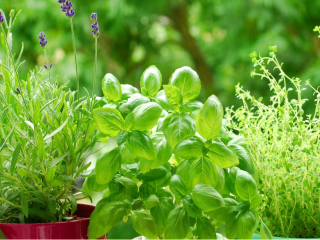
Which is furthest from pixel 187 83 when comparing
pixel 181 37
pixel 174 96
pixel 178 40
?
pixel 178 40

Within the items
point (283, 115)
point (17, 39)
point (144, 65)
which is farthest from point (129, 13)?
point (283, 115)

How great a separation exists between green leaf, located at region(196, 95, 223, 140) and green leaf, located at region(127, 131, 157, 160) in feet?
0.19

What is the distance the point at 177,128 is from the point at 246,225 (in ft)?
0.42

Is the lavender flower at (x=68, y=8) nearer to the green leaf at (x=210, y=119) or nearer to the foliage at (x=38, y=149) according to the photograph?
the foliage at (x=38, y=149)

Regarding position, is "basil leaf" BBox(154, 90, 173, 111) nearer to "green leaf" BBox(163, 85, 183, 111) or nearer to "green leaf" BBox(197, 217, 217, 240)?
"green leaf" BBox(163, 85, 183, 111)

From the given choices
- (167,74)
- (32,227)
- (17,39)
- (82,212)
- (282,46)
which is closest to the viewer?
(32,227)

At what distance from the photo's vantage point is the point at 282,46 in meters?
3.61

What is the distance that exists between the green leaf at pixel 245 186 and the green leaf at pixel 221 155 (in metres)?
0.02

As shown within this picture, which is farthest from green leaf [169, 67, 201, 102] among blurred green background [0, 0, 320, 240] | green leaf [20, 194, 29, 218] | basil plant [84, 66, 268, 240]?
blurred green background [0, 0, 320, 240]

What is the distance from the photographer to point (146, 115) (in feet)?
1.52

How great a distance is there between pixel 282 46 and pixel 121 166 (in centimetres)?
335

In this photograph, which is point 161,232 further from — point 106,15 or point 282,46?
point 106,15

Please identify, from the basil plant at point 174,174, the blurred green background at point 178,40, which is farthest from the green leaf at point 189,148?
the blurred green background at point 178,40

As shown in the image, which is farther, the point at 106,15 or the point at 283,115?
the point at 106,15
